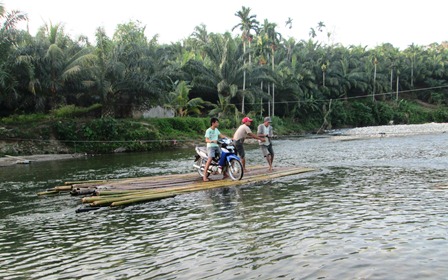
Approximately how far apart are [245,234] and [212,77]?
3459 centimetres

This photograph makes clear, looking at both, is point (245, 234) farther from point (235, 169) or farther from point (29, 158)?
point (29, 158)

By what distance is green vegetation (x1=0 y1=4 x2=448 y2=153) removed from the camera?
89.0 ft

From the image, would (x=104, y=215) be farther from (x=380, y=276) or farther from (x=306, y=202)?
(x=380, y=276)

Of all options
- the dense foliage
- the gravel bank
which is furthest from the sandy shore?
the gravel bank

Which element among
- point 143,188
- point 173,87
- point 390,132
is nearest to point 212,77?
point 173,87

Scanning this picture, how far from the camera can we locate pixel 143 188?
35.2 ft

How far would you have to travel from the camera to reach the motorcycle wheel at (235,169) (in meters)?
11.7

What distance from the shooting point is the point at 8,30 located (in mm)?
24391

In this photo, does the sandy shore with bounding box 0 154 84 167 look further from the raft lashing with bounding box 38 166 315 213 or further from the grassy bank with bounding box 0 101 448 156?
the raft lashing with bounding box 38 166 315 213

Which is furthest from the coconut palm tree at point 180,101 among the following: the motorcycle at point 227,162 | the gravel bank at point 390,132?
the motorcycle at point 227,162

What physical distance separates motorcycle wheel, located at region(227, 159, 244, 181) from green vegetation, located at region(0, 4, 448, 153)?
16.5 meters

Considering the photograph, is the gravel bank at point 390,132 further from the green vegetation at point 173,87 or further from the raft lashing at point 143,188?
the raft lashing at point 143,188

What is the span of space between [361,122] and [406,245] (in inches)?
2217

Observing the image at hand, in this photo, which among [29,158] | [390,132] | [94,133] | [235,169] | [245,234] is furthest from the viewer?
[390,132]
